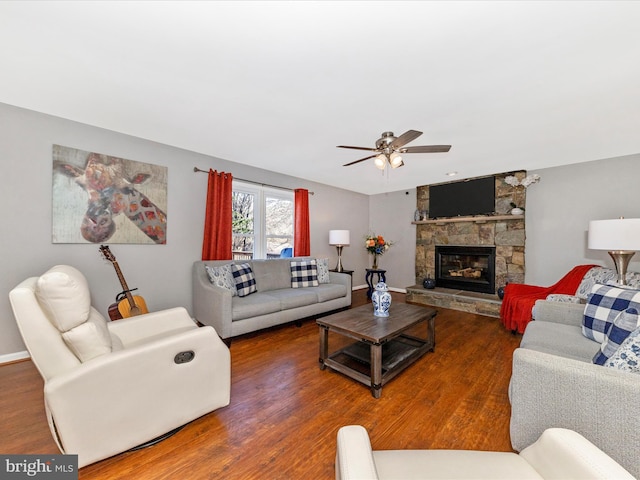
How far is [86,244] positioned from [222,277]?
140cm

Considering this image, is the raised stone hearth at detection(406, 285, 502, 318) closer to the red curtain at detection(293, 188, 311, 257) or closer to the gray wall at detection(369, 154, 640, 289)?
the gray wall at detection(369, 154, 640, 289)

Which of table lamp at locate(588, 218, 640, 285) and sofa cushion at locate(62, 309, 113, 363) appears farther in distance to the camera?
Result: table lamp at locate(588, 218, 640, 285)

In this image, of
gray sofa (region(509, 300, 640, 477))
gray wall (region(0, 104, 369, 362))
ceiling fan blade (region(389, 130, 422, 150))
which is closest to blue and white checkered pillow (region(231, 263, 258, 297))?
gray wall (region(0, 104, 369, 362))

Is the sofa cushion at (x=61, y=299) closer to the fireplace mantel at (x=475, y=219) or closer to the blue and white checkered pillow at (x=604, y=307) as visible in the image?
the blue and white checkered pillow at (x=604, y=307)

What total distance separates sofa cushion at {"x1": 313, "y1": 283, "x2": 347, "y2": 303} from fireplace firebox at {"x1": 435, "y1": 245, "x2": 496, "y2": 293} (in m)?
2.27

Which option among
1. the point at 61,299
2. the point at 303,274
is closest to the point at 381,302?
the point at 303,274

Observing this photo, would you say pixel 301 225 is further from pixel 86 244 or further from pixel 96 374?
pixel 96 374

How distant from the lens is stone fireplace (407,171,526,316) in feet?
13.9

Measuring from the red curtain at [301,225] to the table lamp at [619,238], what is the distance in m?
3.71

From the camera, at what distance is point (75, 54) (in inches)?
66.5

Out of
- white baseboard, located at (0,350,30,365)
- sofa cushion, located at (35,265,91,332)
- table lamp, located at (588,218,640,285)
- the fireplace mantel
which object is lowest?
white baseboard, located at (0,350,30,365)

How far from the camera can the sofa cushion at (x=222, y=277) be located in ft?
10.1

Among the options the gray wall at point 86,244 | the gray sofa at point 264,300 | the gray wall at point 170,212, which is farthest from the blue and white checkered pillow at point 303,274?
the gray wall at point 86,244

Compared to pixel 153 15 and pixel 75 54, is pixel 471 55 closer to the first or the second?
pixel 153 15
